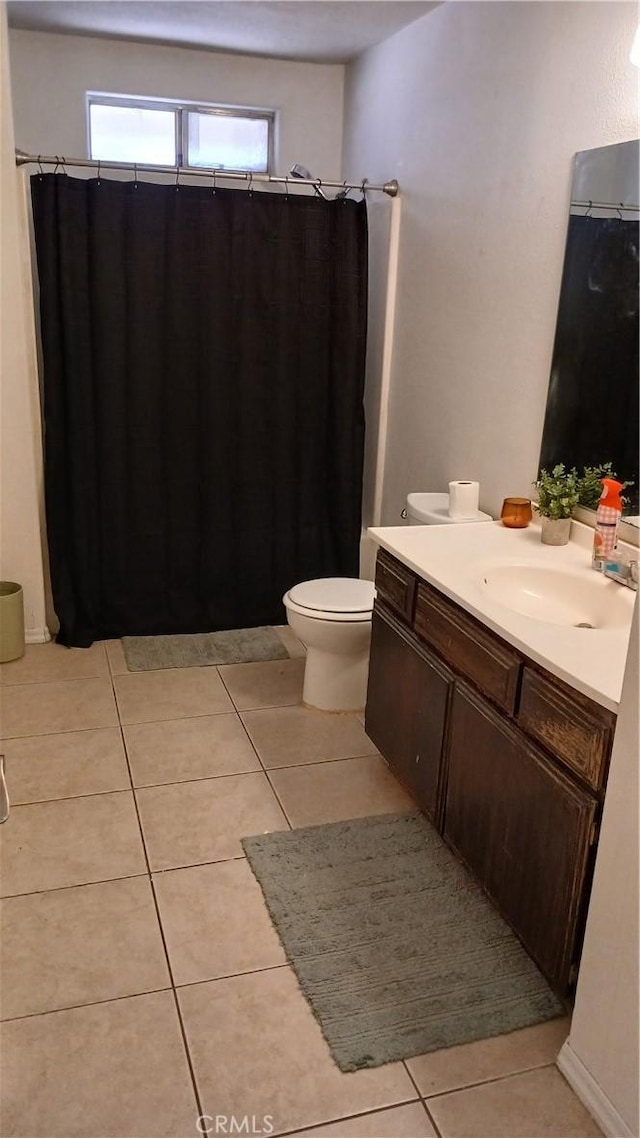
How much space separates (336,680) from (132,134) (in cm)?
258

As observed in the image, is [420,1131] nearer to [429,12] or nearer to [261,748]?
[261,748]

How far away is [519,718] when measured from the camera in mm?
1836

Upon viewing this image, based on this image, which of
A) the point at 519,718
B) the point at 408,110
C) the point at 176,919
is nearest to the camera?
the point at 519,718

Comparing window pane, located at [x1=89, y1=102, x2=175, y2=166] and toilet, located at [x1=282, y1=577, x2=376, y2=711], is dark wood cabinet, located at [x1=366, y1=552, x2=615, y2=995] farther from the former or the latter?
window pane, located at [x1=89, y1=102, x2=175, y2=166]

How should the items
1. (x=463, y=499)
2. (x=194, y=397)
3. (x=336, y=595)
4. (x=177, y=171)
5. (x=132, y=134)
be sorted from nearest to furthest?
(x=463, y=499) < (x=336, y=595) < (x=177, y=171) < (x=194, y=397) < (x=132, y=134)

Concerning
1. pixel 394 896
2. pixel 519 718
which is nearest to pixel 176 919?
pixel 394 896

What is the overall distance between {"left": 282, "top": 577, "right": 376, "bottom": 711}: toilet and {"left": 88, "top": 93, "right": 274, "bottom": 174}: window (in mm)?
2134

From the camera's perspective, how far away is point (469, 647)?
2.03 metres

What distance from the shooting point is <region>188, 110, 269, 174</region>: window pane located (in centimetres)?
391

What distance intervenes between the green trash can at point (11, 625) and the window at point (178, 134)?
196 centimetres

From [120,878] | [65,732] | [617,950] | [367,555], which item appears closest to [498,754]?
[617,950]

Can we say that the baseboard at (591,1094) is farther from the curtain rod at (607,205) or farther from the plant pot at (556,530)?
the curtain rod at (607,205)

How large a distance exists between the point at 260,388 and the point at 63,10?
1.53 metres

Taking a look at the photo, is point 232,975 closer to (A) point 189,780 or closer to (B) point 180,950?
(B) point 180,950
